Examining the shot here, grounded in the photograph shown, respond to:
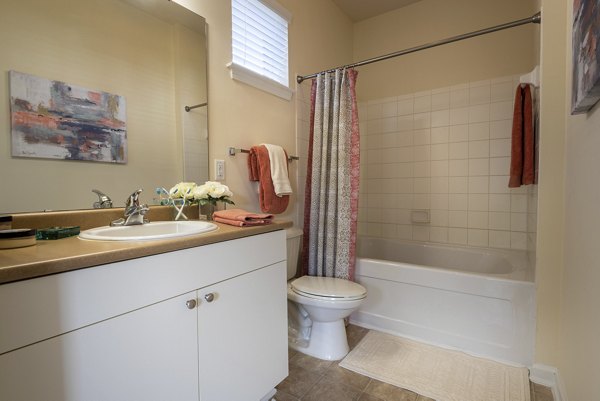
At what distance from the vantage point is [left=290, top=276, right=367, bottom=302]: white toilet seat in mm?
1581

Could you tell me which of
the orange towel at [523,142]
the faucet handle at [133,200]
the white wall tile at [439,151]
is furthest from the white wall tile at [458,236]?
the faucet handle at [133,200]

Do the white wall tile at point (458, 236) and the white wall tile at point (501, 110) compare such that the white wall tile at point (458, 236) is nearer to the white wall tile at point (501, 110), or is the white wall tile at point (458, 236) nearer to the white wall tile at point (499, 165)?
the white wall tile at point (499, 165)

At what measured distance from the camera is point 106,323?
712 mm

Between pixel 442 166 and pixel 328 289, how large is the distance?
1.61 meters

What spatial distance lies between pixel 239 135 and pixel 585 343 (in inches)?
71.2

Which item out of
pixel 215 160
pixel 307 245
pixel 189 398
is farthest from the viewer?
pixel 307 245

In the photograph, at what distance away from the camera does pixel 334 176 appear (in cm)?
194

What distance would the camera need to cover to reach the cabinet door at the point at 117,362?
23.6 inches

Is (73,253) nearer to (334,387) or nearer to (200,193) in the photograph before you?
(200,193)

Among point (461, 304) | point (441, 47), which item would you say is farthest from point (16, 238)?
point (441, 47)

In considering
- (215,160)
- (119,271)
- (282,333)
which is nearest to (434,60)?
(215,160)

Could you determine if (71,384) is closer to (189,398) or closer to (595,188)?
(189,398)

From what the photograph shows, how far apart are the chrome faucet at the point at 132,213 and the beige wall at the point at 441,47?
8.05ft

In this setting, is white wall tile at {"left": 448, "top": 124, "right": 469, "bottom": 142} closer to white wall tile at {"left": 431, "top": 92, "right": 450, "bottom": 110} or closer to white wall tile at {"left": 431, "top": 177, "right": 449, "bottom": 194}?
white wall tile at {"left": 431, "top": 92, "right": 450, "bottom": 110}
